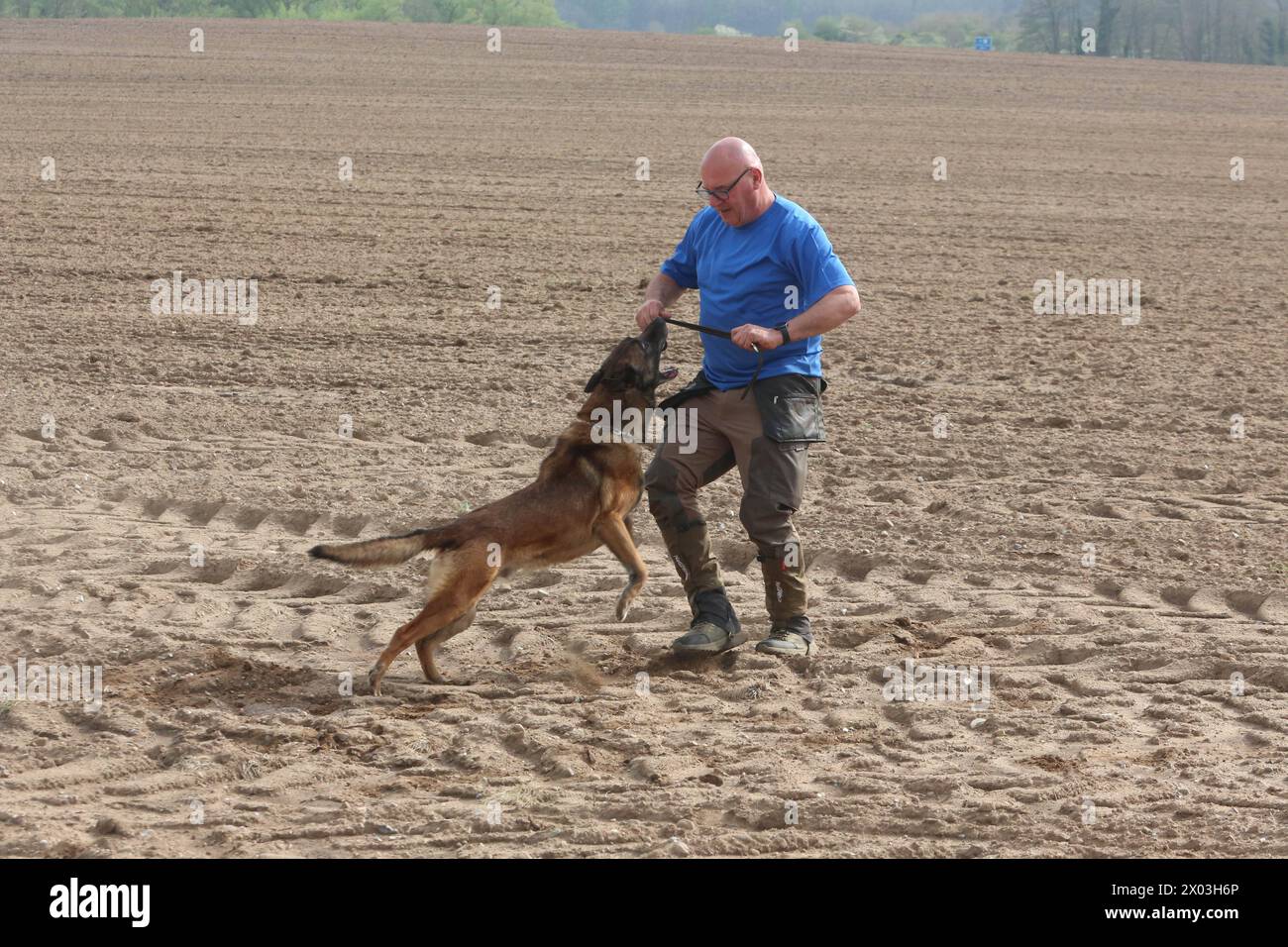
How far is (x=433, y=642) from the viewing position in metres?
6.28

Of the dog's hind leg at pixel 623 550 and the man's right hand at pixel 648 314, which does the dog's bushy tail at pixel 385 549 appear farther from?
the man's right hand at pixel 648 314

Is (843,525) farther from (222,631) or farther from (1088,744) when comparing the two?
(222,631)

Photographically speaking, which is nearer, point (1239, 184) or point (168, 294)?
point (168, 294)

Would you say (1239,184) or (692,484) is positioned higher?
(1239,184)

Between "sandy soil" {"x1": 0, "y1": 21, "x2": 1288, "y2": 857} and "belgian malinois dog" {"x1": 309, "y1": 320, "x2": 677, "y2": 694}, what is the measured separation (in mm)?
343

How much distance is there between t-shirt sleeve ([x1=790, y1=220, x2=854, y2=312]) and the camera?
6.16 m

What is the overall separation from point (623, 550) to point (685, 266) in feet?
4.49

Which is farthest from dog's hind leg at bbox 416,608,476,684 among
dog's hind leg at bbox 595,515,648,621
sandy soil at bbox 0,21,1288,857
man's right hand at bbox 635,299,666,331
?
man's right hand at bbox 635,299,666,331

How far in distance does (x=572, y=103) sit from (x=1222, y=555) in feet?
76.4

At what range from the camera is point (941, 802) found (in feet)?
17.0

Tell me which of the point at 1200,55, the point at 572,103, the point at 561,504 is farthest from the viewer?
the point at 1200,55

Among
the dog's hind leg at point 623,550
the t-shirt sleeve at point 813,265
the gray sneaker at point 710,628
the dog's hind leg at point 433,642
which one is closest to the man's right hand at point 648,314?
the t-shirt sleeve at point 813,265

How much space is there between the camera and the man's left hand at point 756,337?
608 centimetres

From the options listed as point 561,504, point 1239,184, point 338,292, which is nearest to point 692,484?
point 561,504
